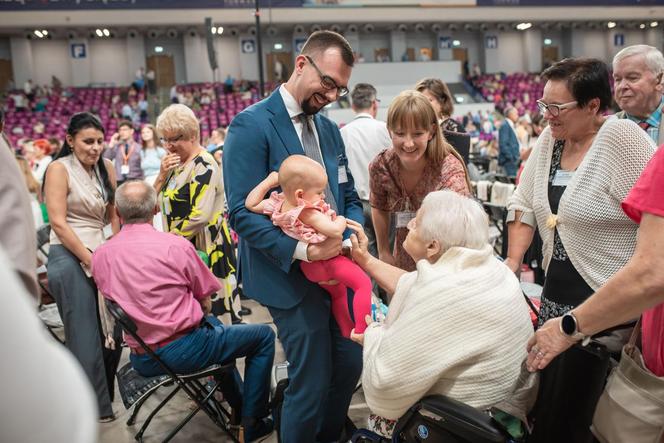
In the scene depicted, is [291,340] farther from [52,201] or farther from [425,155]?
[52,201]

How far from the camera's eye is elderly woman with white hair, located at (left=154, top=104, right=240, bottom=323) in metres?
3.04

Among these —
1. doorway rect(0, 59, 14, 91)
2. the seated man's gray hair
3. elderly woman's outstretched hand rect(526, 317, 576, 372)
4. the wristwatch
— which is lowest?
elderly woman's outstretched hand rect(526, 317, 576, 372)

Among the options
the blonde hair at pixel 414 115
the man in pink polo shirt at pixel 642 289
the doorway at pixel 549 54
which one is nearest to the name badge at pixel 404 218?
the blonde hair at pixel 414 115

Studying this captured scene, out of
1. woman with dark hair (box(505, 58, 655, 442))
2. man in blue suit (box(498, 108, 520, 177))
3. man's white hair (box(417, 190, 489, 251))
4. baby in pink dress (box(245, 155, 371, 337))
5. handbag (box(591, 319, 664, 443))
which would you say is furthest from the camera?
man in blue suit (box(498, 108, 520, 177))

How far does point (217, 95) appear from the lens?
2083 cm

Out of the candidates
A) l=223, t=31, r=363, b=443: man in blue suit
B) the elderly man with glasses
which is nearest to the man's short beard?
l=223, t=31, r=363, b=443: man in blue suit

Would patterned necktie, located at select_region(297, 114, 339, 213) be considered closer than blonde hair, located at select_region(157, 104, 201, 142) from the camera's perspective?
Yes

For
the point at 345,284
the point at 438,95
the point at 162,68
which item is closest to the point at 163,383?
the point at 345,284

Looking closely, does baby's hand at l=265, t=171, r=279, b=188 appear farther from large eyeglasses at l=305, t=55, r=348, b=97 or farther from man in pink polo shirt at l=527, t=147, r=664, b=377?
man in pink polo shirt at l=527, t=147, r=664, b=377

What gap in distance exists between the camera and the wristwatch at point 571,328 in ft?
4.39

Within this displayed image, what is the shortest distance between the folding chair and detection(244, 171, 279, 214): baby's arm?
2.82 ft

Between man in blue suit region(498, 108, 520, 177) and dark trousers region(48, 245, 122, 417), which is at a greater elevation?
man in blue suit region(498, 108, 520, 177)

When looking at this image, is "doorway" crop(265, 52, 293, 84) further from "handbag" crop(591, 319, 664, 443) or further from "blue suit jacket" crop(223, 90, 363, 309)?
"handbag" crop(591, 319, 664, 443)

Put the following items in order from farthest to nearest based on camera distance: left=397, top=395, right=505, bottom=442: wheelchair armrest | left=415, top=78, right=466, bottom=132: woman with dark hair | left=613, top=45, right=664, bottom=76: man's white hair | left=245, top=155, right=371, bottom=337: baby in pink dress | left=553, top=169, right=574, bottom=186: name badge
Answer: left=415, top=78, right=466, bottom=132: woman with dark hair < left=613, top=45, right=664, bottom=76: man's white hair < left=553, top=169, right=574, bottom=186: name badge < left=245, top=155, right=371, bottom=337: baby in pink dress < left=397, top=395, right=505, bottom=442: wheelchair armrest
